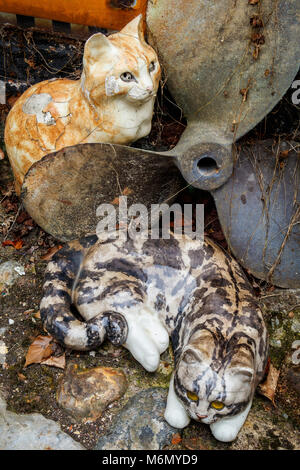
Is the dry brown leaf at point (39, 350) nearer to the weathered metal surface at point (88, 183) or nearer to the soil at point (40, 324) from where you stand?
the soil at point (40, 324)

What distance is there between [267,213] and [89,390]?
1.52 m

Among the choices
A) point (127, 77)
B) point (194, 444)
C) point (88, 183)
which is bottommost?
point (194, 444)

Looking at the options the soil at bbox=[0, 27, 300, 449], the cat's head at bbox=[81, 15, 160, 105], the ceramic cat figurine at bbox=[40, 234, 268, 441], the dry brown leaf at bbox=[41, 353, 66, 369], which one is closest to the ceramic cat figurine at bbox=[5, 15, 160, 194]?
the cat's head at bbox=[81, 15, 160, 105]

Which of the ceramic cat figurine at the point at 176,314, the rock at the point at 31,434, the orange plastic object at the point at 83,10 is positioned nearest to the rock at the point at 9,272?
the ceramic cat figurine at the point at 176,314

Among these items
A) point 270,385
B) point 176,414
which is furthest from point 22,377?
point 270,385

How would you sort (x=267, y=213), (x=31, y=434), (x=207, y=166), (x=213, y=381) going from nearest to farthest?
(x=213, y=381) → (x=31, y=434) → (x=207, y=166) → (x=267, y=213)

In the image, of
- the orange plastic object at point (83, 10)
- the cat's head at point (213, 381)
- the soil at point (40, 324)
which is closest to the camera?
the cat's head at point (213, 381)

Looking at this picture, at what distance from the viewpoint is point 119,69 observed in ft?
8.46

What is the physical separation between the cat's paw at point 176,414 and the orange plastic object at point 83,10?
243cm

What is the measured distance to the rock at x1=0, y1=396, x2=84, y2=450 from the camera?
2264 millimetres

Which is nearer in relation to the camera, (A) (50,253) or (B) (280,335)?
(B) (280,335)

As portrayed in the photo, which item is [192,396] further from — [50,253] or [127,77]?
[127,77]

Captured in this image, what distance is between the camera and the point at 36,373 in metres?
2.61

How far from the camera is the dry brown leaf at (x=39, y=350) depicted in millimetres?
2641
